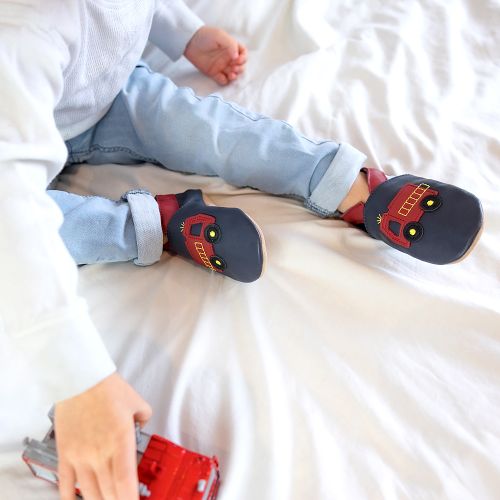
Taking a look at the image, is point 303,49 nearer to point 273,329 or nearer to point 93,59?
point 93,59

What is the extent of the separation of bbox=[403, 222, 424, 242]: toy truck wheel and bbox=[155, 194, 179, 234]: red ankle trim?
10.6 inches

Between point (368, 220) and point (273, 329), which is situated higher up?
point (368, 220)

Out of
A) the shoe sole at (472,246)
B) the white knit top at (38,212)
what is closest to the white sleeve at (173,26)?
the white knit top at (38,212)

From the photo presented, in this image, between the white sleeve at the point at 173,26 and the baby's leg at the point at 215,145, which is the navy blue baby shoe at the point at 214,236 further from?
the white sleeve at the point at 173,26

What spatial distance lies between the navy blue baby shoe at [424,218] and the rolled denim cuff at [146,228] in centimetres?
24

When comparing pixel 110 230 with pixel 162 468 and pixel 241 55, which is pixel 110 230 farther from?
pixel 241 55

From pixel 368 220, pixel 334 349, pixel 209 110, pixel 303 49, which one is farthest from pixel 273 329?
pixel 303 49

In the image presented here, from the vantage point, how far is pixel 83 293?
65 centimetres

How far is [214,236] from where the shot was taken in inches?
25.0

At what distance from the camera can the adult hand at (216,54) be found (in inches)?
33.5

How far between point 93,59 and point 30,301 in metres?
0.32

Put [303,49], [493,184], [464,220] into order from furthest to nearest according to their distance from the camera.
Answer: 1. [303,49]
2. [493,184]
3. [464,220]

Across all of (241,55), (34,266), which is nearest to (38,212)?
(34,266)

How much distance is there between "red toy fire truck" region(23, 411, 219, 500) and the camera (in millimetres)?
466
